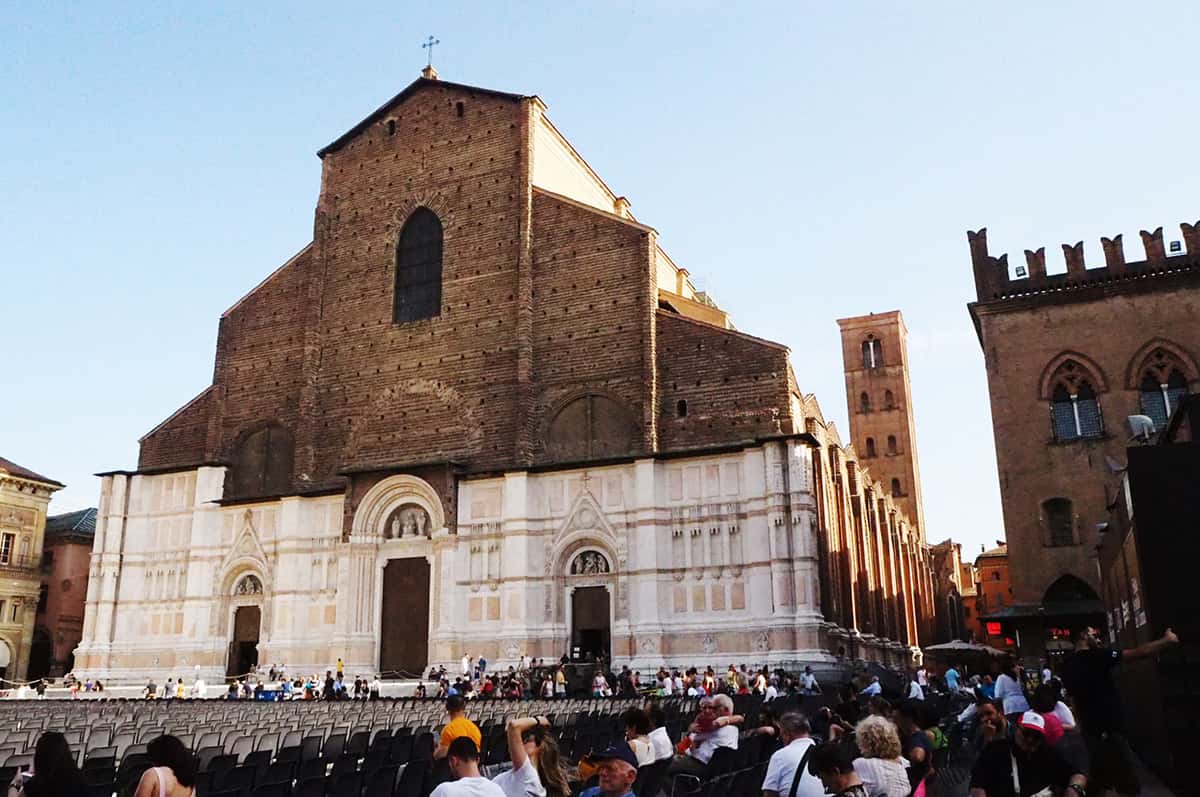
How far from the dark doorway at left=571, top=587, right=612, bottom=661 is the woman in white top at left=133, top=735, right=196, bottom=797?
23820 mm

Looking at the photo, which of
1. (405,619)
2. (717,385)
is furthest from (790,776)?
(405,619)

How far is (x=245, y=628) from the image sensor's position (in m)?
32.5

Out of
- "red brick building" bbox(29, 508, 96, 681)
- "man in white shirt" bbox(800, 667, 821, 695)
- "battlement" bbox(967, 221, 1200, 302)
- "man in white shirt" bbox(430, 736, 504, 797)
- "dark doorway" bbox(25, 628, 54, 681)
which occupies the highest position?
"battlement" bbox(967, 221, 1200, 302)

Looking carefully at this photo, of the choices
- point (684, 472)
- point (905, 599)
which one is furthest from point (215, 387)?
point (905, 599)

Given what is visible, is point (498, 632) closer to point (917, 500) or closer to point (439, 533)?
point (439, 533)

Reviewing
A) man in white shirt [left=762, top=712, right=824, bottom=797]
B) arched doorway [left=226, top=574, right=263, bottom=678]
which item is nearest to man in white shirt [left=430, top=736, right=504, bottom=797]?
man in white shirt [left=762, top=712, right=824, bottom=797]

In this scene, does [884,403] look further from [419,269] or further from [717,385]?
[419,269]

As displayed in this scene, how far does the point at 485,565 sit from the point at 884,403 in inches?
1689

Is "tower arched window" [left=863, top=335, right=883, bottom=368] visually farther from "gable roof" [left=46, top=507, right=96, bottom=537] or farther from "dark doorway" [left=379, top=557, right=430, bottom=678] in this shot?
"gable roof" [left=46, top=507, right=96, bottom=537]

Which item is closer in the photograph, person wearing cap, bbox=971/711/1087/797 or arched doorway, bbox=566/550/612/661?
person wearing cap, bbox=971/711/1087/797

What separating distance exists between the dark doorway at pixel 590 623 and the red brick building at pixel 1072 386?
11310mm

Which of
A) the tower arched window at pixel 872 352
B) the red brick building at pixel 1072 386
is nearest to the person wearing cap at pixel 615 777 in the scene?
the red brick building at pixel 1072 386

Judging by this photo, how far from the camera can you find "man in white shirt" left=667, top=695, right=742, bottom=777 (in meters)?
8.11

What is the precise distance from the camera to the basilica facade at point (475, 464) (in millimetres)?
27406
